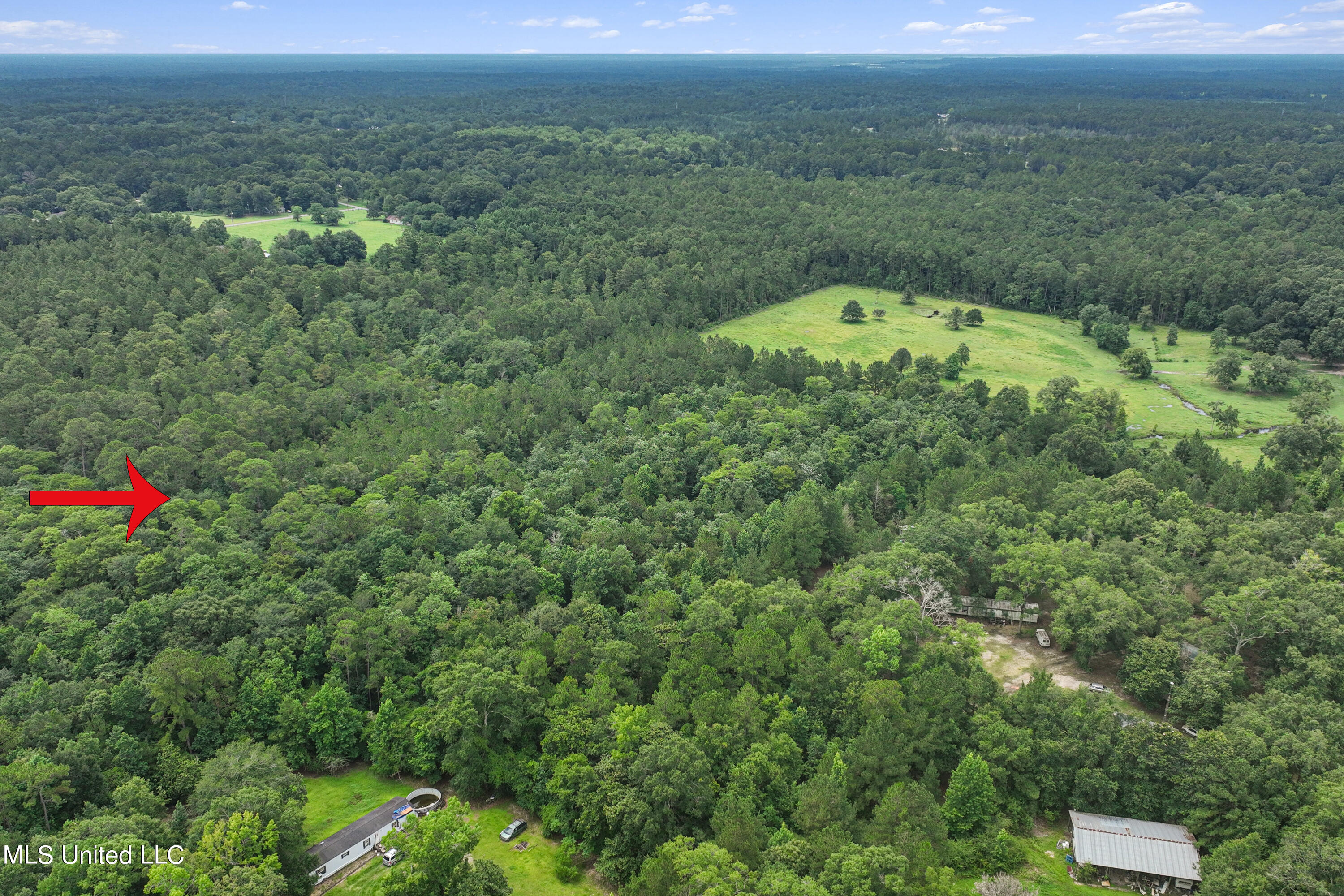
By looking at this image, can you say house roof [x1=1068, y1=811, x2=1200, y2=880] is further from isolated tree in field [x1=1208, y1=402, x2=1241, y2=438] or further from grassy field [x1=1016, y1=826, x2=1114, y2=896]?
isolated tree in field [x1=1208, y1=402, x2=1241, y2=438]

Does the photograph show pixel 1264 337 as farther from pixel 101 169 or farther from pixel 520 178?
pixel 101 169

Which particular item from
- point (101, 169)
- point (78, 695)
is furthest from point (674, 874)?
point (101, 169)

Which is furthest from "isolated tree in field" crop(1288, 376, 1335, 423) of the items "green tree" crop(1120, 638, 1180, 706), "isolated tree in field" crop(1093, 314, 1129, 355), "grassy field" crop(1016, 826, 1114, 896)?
"grassy field" crop(1016, 826, 1114, 896)

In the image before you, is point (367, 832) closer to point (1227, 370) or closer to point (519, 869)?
point (519, 869)

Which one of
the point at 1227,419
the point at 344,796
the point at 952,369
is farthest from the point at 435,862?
the point at 1227,419

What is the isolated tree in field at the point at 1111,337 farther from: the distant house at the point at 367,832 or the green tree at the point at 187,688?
the green tree at the point at 187,688

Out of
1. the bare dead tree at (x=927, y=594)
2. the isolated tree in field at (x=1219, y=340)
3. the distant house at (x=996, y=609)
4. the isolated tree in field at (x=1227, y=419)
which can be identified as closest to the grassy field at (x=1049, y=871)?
the bare dead tree at (x=927, y=594)

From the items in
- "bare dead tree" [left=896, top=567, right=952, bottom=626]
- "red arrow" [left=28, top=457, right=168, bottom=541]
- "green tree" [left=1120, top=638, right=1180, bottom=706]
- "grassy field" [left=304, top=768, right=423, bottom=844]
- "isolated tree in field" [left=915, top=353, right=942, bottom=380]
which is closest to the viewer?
"grassy field" [left=304, top=768, right=423, bottom=844]
